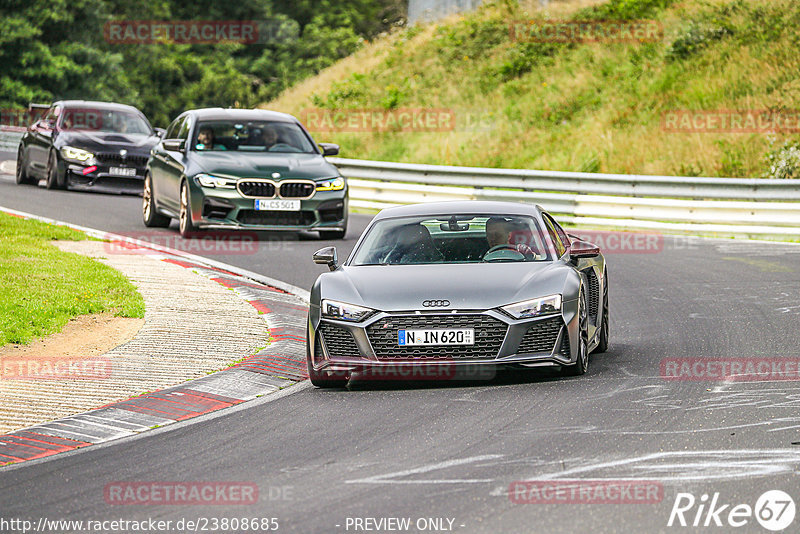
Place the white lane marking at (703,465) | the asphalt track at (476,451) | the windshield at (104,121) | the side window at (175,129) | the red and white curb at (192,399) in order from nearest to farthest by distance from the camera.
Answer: the asphalt track at (476,451)
the white lane marking at (703,465)
the red and white curb at (192,399)
the side window at (175,129)
the windshield at (104,121)

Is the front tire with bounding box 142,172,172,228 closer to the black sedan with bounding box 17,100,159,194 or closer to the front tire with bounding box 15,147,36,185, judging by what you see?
the black sedan with bounding box 17,100,159,194

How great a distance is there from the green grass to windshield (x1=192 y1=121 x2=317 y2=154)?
335cm

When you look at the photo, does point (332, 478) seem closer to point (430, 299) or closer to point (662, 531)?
point (662, 531)

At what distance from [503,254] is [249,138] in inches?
404

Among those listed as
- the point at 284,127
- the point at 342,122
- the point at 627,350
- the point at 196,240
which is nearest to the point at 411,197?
the point at 284,127

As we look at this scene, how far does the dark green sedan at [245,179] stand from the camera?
60.4 ft

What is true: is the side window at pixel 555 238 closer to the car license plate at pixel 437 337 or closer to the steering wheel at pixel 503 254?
the steering wheel at pixel 503 254

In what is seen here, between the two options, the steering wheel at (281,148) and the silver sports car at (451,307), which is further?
the steering wheel at (281,148)

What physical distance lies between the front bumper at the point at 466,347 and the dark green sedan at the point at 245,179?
31.1 feet

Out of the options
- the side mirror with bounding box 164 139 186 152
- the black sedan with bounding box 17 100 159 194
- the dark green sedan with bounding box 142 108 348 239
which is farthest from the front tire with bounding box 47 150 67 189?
the side mirror with bounding box 164 139 186 152

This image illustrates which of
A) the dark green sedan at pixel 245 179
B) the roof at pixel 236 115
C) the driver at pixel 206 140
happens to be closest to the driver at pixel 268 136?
the dark green sedan at pixel 245 179

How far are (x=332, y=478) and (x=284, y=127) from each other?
14.0 m

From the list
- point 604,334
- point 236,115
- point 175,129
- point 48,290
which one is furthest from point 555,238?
point 175,129

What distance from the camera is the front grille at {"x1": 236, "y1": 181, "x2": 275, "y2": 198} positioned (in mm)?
18406
